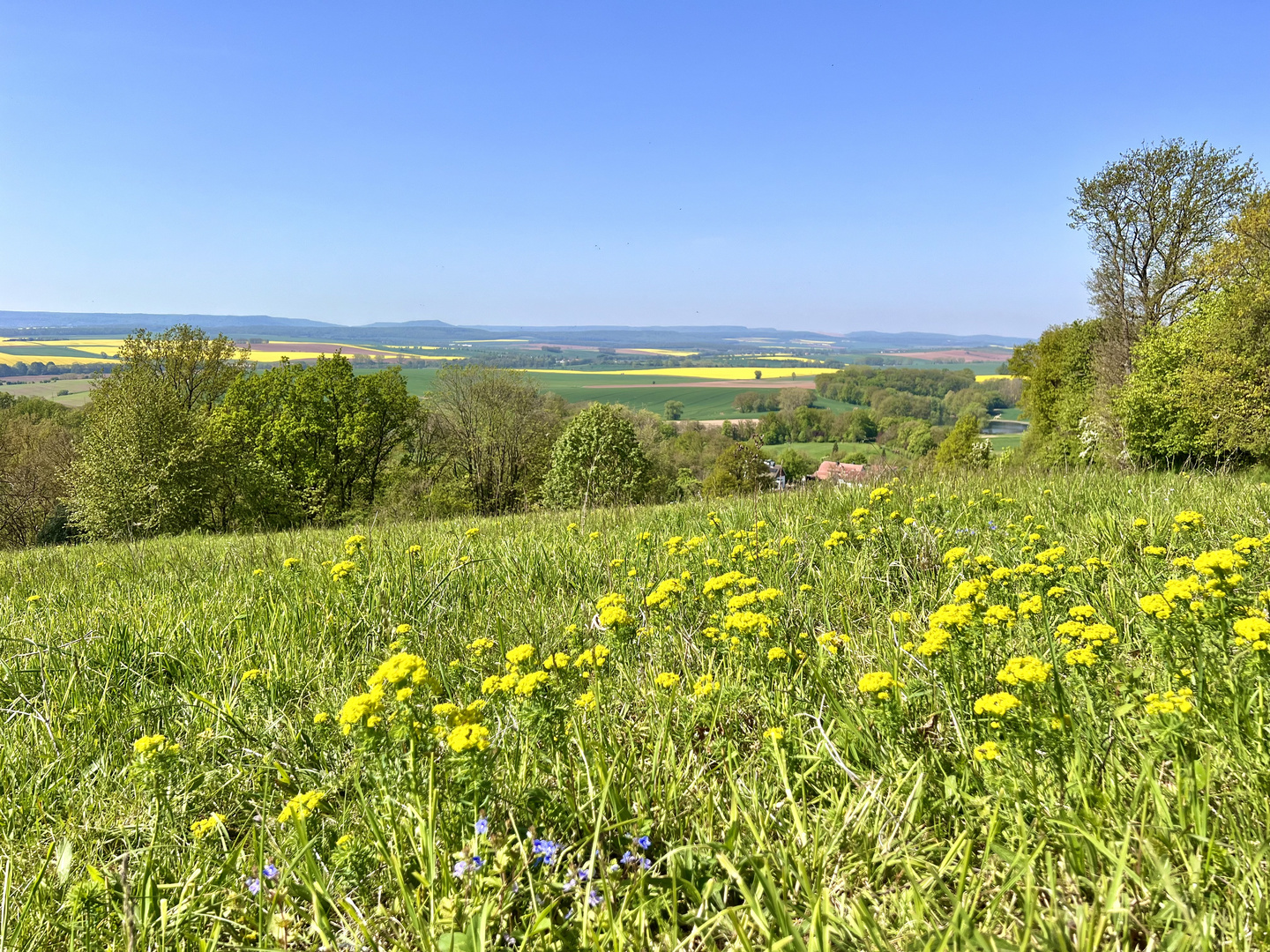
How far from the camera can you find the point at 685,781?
7.09ft

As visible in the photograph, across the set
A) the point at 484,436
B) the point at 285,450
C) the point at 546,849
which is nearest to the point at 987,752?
the point at 546,849

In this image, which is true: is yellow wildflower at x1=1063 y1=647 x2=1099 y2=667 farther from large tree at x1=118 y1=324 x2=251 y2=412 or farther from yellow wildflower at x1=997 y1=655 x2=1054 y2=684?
large tree at x1=118 y1=324 x2=251 y2=412

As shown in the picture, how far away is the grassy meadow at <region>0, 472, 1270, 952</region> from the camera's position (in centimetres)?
156

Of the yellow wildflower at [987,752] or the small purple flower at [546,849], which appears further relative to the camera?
the yellow wildflower at [987,752]

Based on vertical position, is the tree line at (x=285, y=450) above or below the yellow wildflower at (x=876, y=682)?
below

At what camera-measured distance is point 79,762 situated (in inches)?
98.9

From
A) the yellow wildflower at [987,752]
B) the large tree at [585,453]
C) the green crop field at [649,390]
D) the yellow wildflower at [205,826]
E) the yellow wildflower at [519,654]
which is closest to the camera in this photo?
the yellow wildflower at [987,752]

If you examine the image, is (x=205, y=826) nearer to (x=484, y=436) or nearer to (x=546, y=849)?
(x=546, y=849)

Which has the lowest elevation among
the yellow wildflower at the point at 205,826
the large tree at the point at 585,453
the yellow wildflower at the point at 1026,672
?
the large tree at the point at 585,453

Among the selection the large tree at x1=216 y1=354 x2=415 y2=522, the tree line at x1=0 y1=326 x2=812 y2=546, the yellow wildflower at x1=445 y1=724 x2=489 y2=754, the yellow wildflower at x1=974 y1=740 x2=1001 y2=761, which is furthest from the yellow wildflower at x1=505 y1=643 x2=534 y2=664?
the large tree at x1=216 y1=354 x2=415 y2=522

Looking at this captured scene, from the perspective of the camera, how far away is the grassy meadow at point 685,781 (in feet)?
5.13

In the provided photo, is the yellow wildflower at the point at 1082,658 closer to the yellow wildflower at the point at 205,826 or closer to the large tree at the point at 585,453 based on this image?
the yellow wildflower at the point at 205,826

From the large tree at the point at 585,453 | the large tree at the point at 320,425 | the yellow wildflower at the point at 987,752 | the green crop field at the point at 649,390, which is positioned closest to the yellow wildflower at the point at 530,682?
the yellow wildflower at the point at 987,752

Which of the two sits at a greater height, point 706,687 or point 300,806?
point 706,687
